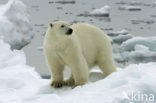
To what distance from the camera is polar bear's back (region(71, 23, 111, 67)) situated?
380 cm

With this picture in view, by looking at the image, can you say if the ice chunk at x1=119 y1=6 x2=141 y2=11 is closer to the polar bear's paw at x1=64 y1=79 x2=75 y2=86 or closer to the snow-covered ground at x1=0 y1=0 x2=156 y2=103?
the snow-covered ground at x1=0 y1=0 x2=156 y2=103

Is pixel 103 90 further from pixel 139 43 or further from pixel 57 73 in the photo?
pixel 139 43

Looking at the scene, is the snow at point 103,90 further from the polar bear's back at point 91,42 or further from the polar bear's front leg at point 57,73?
the polar bear's back at point 91,42

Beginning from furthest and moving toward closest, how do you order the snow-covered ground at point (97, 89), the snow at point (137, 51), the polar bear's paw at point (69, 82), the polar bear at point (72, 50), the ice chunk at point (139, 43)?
the ice chunk at point (139, 43) → the snow at point (137, 51) → the polar bear's paw at point (69, 82) → the polar bear at point (72, 50) → the snow-covered ground at point (97, 89)

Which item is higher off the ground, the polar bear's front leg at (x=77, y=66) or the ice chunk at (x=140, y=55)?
the polar bear's front leg at (x=77, y=66)

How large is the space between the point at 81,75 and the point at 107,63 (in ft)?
1.91

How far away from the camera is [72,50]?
3.47m

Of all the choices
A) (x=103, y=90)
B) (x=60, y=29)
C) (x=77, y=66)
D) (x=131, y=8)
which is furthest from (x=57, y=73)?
(x=131, y=8)

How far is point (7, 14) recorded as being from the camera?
1016cm

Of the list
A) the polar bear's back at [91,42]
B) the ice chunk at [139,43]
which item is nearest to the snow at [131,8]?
the ice chunk at [139,43]

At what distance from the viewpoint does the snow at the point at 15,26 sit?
9.33 metres

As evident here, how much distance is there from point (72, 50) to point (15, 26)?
22.4ft

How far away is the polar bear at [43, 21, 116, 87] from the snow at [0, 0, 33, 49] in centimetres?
537

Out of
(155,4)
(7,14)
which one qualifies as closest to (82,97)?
(7,14)
